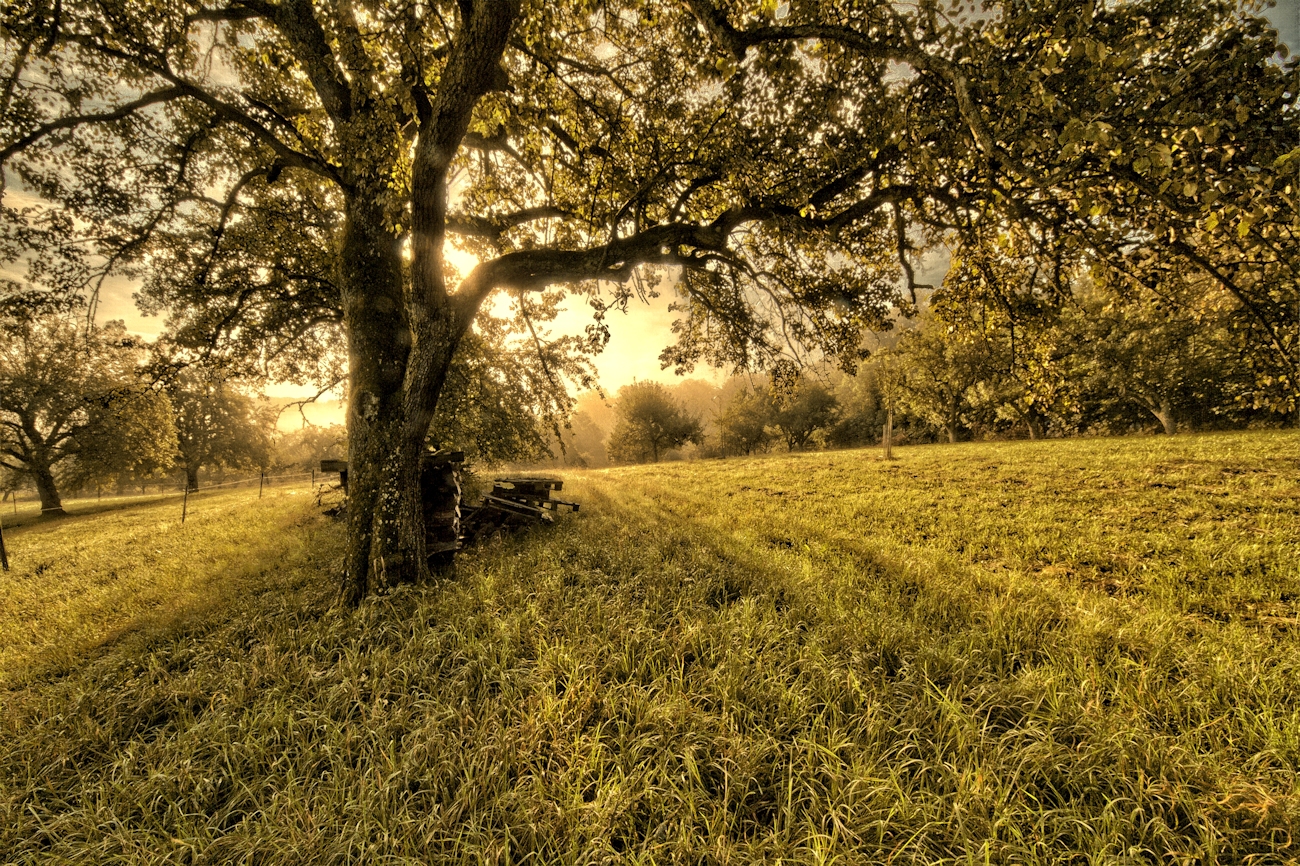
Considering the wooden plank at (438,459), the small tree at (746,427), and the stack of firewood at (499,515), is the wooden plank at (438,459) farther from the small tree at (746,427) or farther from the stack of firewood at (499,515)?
the small tree at (746,427)

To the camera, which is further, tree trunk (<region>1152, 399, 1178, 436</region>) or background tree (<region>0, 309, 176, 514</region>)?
tree trunk (<region>1152, 399, 1178, 436</region>)

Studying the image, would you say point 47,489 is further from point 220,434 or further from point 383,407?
point 383,407

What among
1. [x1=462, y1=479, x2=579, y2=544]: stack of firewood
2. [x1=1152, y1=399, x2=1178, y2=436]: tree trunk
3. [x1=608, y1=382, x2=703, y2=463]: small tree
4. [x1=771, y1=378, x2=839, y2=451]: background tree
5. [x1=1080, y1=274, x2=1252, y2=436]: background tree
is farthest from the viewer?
[x1=771, y1=378, x2=839, y2=451]: background tree

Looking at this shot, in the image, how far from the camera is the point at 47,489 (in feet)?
82.9

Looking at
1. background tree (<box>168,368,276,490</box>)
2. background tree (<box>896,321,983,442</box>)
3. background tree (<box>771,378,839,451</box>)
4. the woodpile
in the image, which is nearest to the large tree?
the woodpile

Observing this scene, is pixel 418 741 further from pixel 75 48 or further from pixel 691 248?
pixel 75 48

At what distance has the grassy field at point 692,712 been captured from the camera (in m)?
2.28

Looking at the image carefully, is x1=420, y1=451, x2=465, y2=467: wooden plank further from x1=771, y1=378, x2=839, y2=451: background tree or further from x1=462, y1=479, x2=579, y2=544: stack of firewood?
x1=771, y1=378, x2=839, y2=451: background tree

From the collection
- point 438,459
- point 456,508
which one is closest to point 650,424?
point 438,459

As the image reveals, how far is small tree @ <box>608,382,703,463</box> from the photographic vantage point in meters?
42.3

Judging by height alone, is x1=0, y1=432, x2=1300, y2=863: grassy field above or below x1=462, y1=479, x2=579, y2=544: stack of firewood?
below

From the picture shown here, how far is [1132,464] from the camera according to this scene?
1291 centimetres

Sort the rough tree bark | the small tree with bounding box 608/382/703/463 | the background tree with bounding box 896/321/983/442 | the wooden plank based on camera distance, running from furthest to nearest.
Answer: the small tree with bounding box 608/382/703/463
the background tree with bounding box 896/321/983/442
the wooden plank
the rough tree bark

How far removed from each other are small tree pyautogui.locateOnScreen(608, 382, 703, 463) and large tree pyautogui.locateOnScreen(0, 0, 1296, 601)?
3346cm
